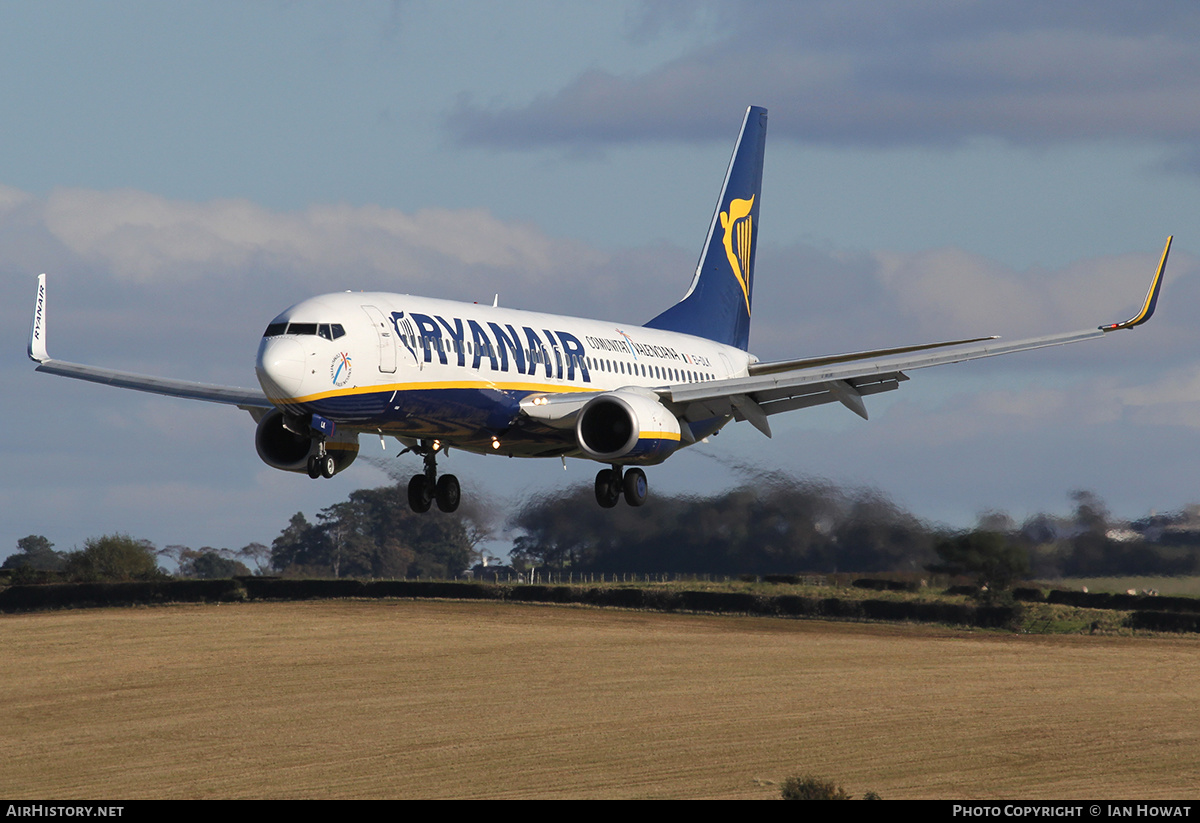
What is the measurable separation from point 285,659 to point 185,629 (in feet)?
42.4

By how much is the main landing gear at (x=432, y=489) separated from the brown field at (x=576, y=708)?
1038cm

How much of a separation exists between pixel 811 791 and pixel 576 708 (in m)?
22.4

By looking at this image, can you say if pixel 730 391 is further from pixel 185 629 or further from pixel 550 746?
pixel 185 629

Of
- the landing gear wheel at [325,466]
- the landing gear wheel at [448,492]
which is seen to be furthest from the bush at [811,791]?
the landing gear wheel at [325,466]

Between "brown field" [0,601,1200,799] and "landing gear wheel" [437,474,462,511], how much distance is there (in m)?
10.3

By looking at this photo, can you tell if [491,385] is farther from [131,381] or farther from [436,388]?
[131,381]

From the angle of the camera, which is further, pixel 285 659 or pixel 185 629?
pixel 185 629

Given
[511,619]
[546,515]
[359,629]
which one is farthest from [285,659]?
[546,515]

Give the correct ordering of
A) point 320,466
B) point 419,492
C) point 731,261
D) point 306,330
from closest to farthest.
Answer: point 306,330 < point 320,466 < point 419,492 < point 731,261

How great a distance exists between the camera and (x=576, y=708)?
2611 inches

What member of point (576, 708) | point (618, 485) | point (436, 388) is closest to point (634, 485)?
point (618, 485)

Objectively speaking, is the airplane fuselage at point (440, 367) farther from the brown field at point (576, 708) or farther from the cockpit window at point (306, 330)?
the brown field at point (576, 708)

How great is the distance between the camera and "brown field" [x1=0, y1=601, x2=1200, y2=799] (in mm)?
52594
